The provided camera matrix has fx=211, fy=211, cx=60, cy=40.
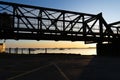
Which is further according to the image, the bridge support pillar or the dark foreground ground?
the bridge support pillar

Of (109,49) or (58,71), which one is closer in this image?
(58,71)

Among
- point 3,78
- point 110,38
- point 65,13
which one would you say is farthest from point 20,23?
point 3,78

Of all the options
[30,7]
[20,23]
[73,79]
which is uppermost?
[30,7]

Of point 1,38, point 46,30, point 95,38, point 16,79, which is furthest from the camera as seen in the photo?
point 95,38

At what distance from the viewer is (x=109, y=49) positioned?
111 feet

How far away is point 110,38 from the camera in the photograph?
39.6m

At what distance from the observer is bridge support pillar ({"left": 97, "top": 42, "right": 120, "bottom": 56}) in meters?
33.0

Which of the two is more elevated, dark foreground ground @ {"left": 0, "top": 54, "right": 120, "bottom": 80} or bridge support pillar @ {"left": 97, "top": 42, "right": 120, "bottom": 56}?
bridge support pillar @ {"left": 97, "top": 42, "right": 120, "bottom": 56}

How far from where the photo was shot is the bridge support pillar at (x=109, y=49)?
3297cm

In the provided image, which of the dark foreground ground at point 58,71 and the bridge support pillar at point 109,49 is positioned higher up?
the bridge support pillar at point 109,49

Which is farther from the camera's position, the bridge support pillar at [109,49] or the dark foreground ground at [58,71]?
the bridge support pillar at [109,49]

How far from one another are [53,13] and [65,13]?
2.12m

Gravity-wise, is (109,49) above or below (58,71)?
above

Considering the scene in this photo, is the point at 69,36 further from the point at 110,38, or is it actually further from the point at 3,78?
the point at 3,78
